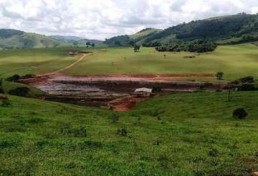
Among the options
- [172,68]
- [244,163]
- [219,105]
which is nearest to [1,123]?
[244,163]

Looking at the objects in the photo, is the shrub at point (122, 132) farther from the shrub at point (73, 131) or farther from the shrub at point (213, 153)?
the shrub at point (213, 153)

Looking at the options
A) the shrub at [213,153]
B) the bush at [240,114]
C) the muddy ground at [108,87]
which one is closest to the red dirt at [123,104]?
the muddy ground at [108,87]

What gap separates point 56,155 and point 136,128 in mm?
15357

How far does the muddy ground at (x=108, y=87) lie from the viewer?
373ft

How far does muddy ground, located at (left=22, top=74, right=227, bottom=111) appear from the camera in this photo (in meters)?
114

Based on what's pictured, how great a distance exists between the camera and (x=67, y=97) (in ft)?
387

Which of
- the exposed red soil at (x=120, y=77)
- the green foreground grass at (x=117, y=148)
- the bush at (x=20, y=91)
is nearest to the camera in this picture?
the green foreground grass at (x=117, y=148)

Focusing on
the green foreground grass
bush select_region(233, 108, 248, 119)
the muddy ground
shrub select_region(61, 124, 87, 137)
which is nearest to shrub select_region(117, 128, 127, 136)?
the green foreground grass

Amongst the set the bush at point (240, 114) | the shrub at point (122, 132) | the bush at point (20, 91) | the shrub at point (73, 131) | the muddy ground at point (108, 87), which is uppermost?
the shrub at point (73, 131)

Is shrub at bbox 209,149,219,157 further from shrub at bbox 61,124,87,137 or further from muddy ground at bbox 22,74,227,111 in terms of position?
muddy ground at bbox 22,74,227,111

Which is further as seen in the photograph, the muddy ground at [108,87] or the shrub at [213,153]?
the muddy ground at [108,87]

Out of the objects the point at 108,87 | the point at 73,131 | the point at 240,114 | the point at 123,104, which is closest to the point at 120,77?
the point at 108,87

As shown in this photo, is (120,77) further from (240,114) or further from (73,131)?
(73,131)

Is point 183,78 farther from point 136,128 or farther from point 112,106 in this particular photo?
point 136,128
